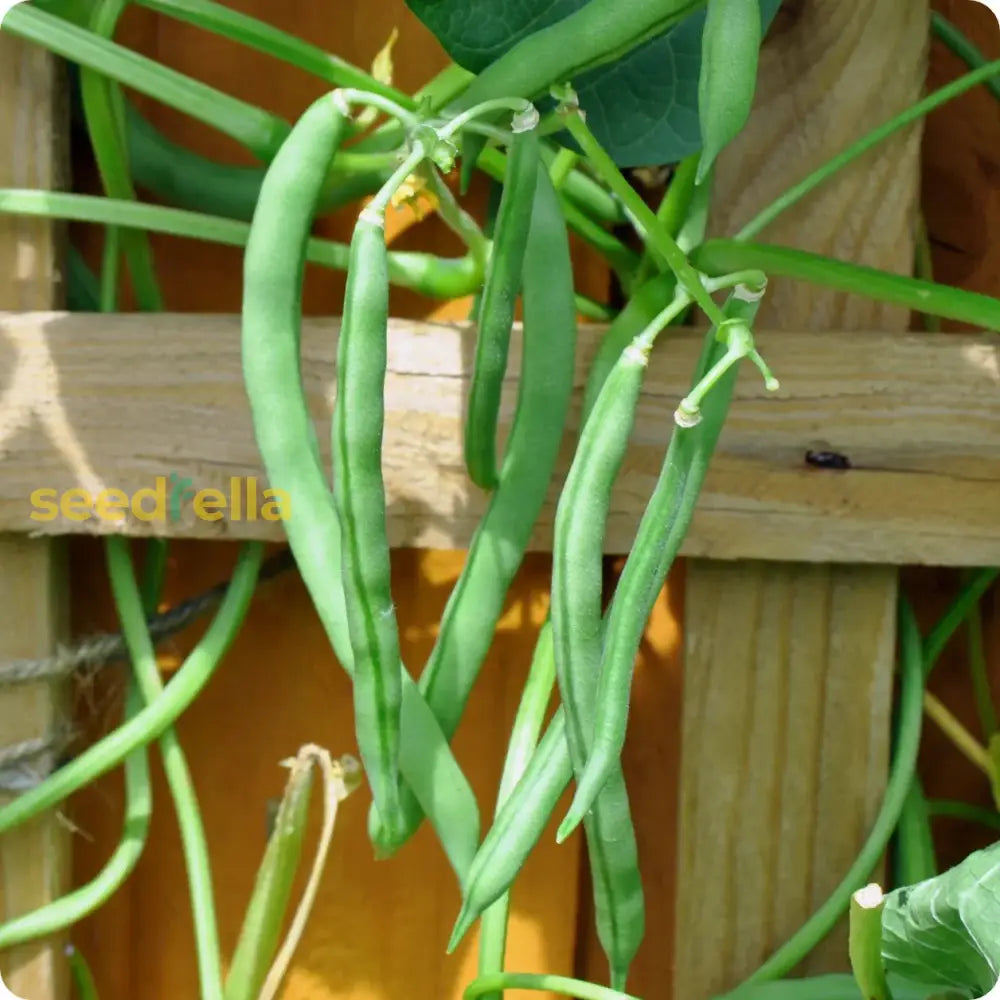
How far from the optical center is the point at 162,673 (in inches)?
22.9

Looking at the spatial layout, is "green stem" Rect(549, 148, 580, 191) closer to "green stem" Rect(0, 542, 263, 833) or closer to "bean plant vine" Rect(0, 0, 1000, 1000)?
"bean plant vine" Rect(0, 0, 1000, 1000)

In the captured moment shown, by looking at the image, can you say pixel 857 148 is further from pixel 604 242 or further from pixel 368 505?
pixel 368 505

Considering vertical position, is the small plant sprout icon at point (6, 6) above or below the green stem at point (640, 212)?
above

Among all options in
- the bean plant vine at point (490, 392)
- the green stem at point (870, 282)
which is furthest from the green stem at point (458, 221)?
the green stem at point (870, 282)

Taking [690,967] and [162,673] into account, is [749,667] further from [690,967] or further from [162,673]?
[162,673]

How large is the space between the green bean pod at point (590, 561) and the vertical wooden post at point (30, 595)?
0.96 ft

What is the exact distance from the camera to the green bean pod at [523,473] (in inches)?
16.1

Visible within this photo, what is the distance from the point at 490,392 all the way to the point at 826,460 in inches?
6.4

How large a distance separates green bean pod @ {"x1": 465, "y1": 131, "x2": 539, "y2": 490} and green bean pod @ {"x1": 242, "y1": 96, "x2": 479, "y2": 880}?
0.07m

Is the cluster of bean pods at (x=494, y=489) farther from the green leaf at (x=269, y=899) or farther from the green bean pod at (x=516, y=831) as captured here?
the green leaf at (x=269, y=899)

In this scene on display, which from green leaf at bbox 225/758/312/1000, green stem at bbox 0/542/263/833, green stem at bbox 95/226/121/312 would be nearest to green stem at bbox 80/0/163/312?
green stem at bbox 95/226/121/312

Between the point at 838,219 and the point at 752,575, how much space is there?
0.16 metres

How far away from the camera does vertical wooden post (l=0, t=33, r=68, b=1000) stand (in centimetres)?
49

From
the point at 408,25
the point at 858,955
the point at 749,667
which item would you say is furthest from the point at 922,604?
the point at 408,25
